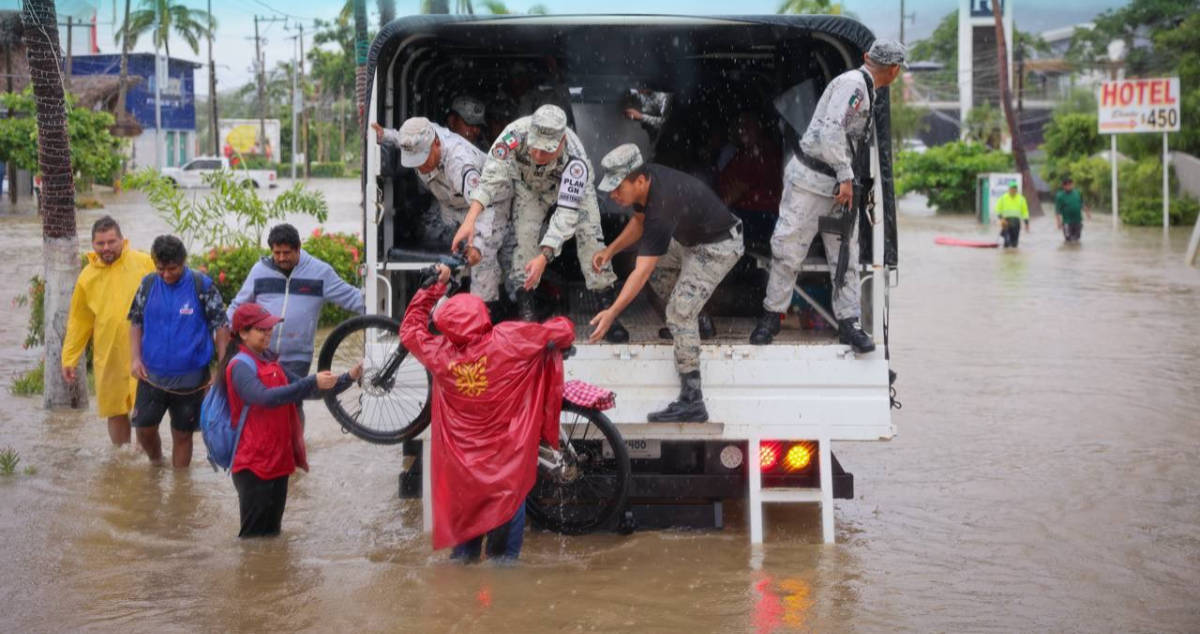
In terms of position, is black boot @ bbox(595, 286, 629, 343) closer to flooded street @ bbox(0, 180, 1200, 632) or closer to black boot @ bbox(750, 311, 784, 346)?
black boot @ bbox(750, 311, 784, 346)

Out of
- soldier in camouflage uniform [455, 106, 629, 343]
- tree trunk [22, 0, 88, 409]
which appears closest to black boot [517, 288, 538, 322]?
soldier in camouflage uniform [455, 106, 629, 343]

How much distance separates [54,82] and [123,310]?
2.66 metres

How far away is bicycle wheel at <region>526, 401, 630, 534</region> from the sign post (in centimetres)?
2610

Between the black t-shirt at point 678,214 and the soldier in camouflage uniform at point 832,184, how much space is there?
384 mm

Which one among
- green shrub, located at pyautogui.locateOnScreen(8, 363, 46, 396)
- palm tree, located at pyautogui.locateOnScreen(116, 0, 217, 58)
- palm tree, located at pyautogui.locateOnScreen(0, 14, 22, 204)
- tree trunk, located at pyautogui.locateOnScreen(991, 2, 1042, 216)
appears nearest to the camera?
green shrub, located at pyautogui.locateOnScreen(8, 363, 46, 396)

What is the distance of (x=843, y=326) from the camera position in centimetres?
638

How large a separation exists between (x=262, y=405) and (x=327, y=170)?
68.2 m

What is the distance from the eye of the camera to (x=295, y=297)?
7.38 metres

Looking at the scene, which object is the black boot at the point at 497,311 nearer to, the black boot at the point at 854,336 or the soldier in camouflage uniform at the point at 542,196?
the soldier in camouflage uniform at the point at 542,196

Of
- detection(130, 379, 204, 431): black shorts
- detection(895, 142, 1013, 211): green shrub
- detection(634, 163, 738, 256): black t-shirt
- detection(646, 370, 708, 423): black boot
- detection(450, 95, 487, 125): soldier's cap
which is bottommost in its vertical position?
detection(130, 379, 204, 431): black shorts

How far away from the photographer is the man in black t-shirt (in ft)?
19.8

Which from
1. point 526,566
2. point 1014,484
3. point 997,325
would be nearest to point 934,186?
point 997,325

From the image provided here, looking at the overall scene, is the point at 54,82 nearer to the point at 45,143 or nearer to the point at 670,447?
the point at 45,143

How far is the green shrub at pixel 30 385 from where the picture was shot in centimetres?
1069
